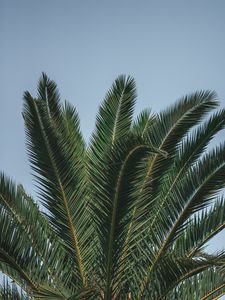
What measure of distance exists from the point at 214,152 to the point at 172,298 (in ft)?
6.72

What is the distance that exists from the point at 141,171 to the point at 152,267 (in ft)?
4.64

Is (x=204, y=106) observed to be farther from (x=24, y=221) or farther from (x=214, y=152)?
(x=24, y=221)

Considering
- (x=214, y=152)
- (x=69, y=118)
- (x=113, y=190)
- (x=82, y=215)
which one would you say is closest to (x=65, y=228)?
(x=82, y=215)

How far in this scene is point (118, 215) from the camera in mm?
7926

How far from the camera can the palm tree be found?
7.92 metres


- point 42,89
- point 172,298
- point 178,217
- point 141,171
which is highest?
point 42,89

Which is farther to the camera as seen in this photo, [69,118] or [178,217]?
[69,118]

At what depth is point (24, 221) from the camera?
8625 millimetres

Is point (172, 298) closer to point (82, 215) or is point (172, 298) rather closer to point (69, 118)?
point (82, 215)

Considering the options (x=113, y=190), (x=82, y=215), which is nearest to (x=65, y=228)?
(x=82, y=215)

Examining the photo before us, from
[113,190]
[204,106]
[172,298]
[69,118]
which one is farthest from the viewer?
[69,118]

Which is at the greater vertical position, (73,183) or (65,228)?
(73,183)

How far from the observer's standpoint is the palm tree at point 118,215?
7922 millimetres

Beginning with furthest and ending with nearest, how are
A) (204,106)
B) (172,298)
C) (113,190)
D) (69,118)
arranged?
(69,118), (204,106), (172,298), (113,190)
